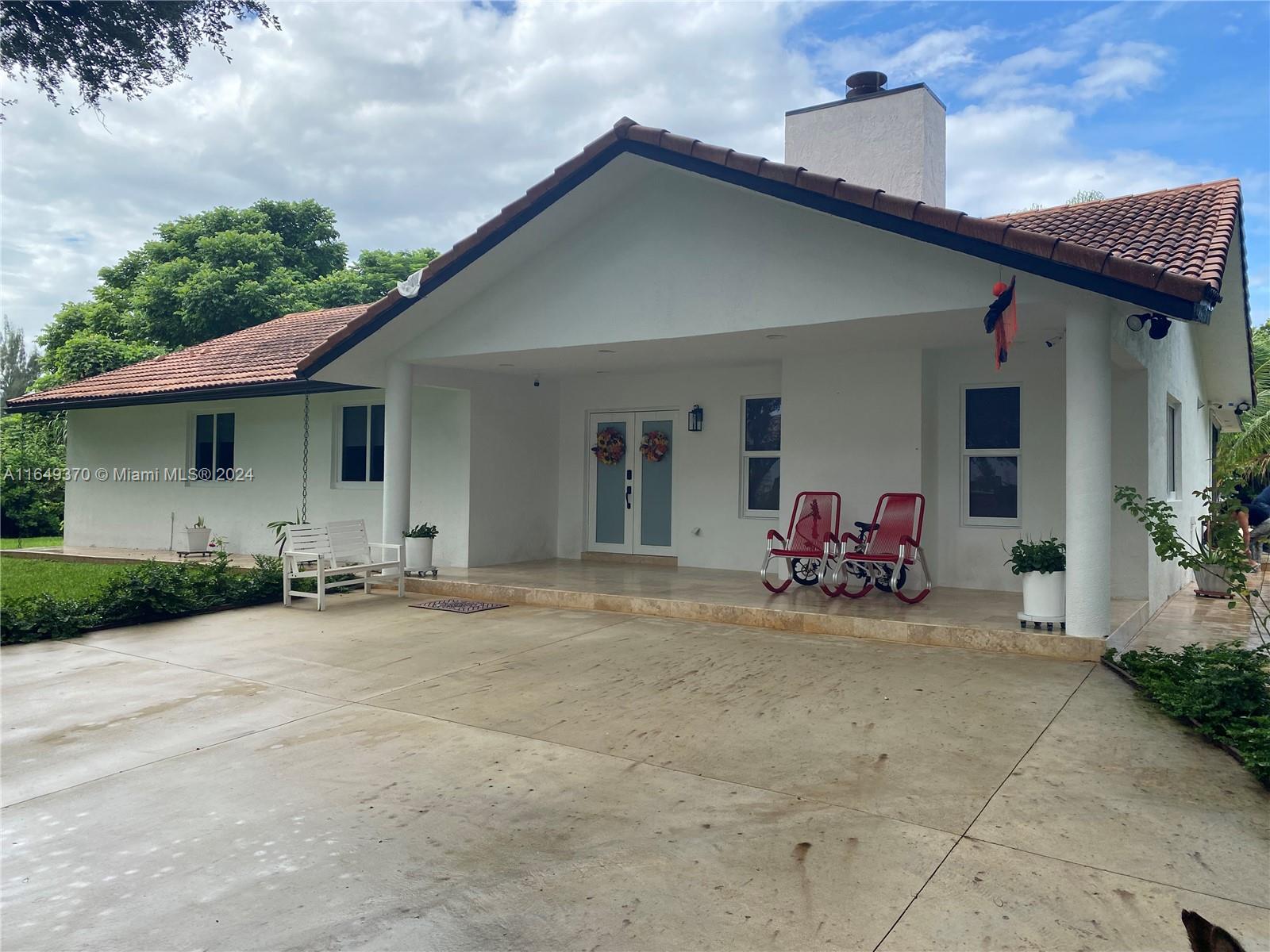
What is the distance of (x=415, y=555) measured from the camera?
10.5m

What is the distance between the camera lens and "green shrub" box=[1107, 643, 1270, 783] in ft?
14.5

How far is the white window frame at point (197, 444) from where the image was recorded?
1465cm

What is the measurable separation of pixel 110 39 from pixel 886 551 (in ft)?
26.8

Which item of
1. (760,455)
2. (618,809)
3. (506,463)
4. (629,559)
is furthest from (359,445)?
(618,809)

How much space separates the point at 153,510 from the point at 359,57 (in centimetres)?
869

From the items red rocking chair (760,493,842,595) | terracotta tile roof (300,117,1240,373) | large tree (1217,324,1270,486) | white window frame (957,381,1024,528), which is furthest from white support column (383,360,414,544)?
large tree (1217,324,1270,486)

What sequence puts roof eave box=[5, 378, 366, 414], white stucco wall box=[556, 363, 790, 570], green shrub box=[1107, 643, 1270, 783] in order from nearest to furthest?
1. green shrub box=[1107, 643, 1270, 783]
2. white stucco wall box=[556, 363, 790, 570]
3. roof eave box=[5, 378, 366, 414]

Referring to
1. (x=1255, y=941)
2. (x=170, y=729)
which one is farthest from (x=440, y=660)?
(x=1255, y=941)

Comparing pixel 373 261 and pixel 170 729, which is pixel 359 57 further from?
pixel 373 261

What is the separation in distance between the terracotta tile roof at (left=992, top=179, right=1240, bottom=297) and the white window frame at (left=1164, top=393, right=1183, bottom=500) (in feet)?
8.25

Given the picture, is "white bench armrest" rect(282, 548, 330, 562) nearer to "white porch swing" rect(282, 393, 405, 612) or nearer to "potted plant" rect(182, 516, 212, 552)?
"white porch swing" rect(282, 393, 405, 612)

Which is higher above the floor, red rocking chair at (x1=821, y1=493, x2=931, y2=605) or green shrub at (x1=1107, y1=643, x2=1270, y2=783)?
red rocking chair at (x1=821, y1=493, x2=931, y2=605)

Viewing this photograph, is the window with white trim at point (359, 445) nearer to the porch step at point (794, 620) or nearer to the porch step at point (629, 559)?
the porch step at point (794, 620)

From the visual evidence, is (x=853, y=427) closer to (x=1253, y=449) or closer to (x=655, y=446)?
(x=655, y=446)
